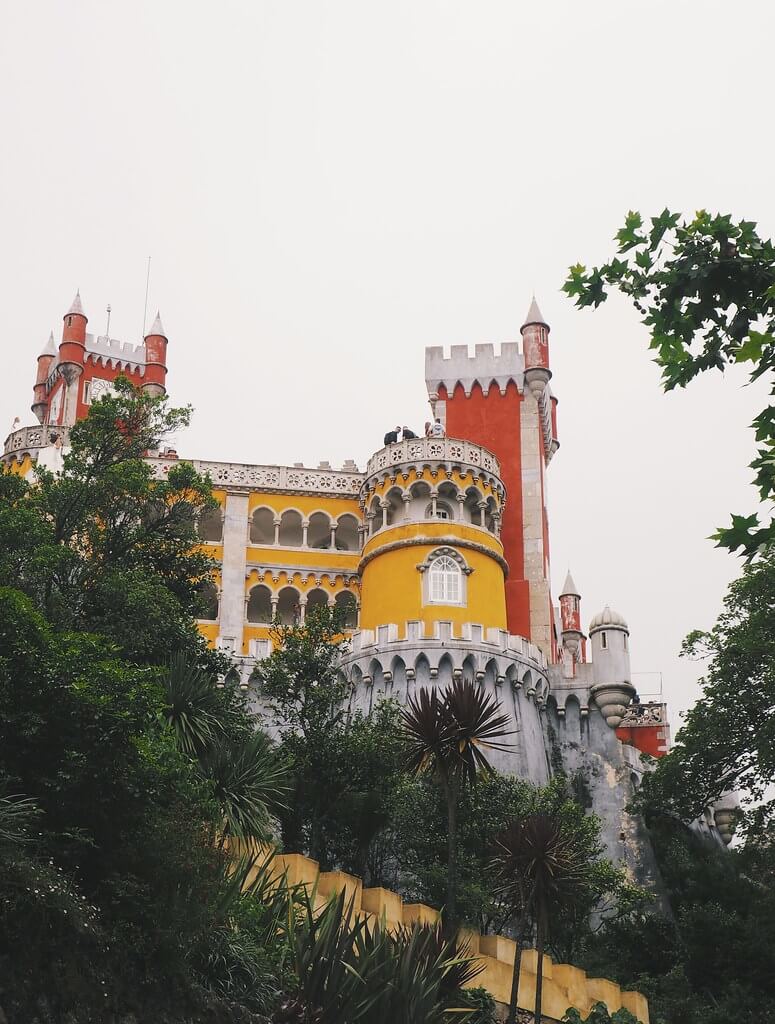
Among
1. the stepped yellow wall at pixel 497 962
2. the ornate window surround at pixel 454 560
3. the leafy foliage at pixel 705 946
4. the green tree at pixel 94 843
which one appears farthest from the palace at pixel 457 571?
the green tree at pixel 94 843

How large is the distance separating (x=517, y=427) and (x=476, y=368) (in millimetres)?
3157

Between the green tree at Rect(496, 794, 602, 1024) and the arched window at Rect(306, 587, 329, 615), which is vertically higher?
the arched window at Rect(306, 587, 329, 615)

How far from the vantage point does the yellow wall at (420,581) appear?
4506 cm

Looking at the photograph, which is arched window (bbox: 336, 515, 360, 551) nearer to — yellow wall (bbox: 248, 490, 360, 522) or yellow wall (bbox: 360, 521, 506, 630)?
yellow wall (bbox: 248, 490, 360, 522)

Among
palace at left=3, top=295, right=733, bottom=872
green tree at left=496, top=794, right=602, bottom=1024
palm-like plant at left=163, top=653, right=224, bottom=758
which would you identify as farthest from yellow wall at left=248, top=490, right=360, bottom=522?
green tree at left=496, top=794, right=602, bottom=1024

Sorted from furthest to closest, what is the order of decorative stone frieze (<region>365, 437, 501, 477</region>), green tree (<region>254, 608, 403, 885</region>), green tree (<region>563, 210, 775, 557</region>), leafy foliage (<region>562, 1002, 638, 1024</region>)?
decorative stone frieze (<region>365, 437, 501, 477</region>), green tree (<region>254, 608, 403, 885</region>), leafy foliage (<region>562, 1002, 638, 1024</region>), green tree (<region>563, 210, 775, 557</region>)

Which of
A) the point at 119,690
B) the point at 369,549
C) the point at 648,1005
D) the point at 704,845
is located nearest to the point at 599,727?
the point at 704,845

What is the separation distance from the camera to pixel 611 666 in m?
45.2

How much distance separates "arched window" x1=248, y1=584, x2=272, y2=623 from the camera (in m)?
50.3

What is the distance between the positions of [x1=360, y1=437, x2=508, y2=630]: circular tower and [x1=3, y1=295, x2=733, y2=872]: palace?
58 millimetres

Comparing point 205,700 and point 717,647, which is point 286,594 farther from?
point 205,700

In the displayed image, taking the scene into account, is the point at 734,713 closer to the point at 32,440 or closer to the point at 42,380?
the point at 32,440

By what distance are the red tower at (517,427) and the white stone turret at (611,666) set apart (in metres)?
3.11

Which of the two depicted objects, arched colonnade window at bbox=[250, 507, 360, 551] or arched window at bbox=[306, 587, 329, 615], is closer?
arched window at bbox=[306, 587, 329, 615]
